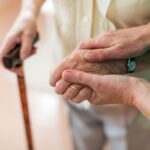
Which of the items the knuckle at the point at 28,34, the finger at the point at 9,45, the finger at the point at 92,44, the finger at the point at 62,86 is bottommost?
the finger at the point at 62,86

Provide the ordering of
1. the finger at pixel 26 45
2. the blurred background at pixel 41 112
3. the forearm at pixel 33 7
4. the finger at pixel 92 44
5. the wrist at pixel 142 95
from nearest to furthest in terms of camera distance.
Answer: the wrist at pixel 142 95
the finger at pixel 92 44
the finger at pixel 26 45
the forearm at pixel 33 7
the blurred background at pixel 41 112

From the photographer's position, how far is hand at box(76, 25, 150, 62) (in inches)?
35.5

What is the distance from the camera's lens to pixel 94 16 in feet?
3.40

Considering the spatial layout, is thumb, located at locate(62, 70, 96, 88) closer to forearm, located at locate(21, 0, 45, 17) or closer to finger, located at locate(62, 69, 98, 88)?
finger, located at locate(62, 69, 98, 88)

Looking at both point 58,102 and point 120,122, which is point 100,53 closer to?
point 120,122

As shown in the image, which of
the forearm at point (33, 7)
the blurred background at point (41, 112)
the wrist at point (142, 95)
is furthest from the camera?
the blurred background at point (41, 112)

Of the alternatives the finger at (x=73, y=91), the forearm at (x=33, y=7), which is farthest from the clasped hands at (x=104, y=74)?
the forearm at (x=33, y=7)

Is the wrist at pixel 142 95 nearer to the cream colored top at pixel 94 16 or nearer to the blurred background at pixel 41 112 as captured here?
the cream colored top at pixel 94 16

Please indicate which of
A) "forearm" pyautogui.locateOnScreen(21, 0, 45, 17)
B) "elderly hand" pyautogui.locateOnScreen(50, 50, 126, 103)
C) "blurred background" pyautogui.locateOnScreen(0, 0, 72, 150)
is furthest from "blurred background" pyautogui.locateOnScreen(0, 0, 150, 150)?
"elderly hand" pyautogui.locateOnScreen(50, 50, 126, 103)

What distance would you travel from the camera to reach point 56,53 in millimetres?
1314

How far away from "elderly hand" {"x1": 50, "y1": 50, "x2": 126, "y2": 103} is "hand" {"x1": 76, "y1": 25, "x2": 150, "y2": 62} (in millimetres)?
21

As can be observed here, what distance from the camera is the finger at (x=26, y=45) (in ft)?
3.67

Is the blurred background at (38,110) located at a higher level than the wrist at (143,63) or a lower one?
lower

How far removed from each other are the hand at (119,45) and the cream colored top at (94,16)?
0.18ft
